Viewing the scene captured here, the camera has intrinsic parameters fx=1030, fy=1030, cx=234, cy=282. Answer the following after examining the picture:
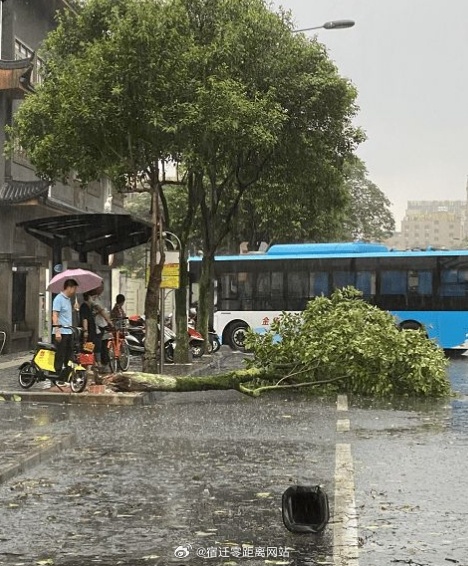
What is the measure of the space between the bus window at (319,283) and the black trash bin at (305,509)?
25419 millimetres

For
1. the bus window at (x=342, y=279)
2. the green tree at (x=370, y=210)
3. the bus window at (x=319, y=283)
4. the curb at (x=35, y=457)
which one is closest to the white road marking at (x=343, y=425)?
the curb at (x=35, y=457)

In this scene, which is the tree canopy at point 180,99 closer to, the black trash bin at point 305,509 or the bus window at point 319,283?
the bus window at point 319,283

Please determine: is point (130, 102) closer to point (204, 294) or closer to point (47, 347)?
point (47, 347)

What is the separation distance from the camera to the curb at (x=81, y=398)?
52.9ft

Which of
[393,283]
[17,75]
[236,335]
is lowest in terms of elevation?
[236,335]

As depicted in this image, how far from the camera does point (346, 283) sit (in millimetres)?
32156

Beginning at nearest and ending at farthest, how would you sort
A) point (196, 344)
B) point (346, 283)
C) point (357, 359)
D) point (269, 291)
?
point (357, 359) → point (196, 344) → point (346, 283) → point (269, 291)

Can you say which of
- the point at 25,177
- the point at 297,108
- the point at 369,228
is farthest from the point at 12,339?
the point at 369,228

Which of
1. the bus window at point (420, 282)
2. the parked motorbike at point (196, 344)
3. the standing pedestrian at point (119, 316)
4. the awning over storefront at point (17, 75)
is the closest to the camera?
the standing pedestrian at point (119, 316)

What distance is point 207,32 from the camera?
23094 millimetres

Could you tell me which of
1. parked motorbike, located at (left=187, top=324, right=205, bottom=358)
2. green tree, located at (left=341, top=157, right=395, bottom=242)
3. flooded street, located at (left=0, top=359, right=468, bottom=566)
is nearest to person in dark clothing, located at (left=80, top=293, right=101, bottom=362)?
flooded street, located at (left=0, top=359, right=468, bottom=566)

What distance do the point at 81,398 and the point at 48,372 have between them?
1.28m

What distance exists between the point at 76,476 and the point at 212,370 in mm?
14540

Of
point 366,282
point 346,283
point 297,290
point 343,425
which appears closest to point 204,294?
point 297,290
